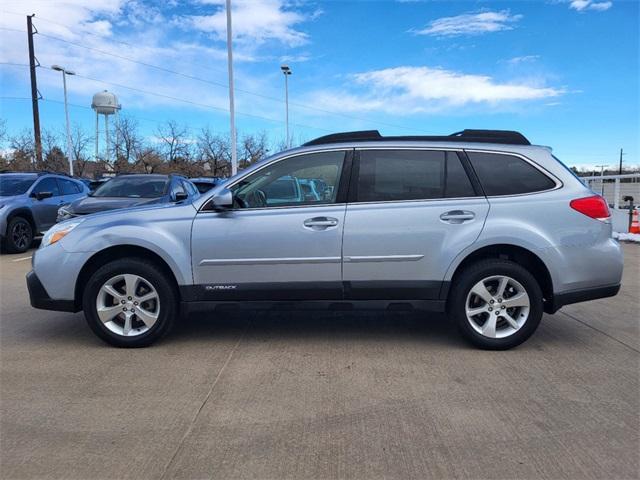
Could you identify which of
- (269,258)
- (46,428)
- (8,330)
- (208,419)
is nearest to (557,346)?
(269,258)

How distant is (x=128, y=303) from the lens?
180 inches

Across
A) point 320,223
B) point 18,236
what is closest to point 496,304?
Result: point 320,223

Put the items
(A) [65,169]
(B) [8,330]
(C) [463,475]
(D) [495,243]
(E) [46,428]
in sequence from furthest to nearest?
(A) [65,169]
(B) [8,330]
(D) [495,243]
(E) [46,428]
(C) [463,475]

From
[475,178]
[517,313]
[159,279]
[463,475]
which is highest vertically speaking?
[475,178]

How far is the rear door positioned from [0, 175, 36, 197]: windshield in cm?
952

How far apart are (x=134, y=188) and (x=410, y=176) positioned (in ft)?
22.6

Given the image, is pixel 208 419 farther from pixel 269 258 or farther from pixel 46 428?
pixel 269 258

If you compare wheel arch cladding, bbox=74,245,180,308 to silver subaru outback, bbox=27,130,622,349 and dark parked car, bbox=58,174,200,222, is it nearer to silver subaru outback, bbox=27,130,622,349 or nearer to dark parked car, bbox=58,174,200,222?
silver subaru outback, bbox=27,130,622,349

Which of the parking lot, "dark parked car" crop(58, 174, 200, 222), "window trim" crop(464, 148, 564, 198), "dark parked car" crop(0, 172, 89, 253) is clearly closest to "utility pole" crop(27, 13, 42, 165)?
"dark parked car" crop(0, 172, 89, 253)

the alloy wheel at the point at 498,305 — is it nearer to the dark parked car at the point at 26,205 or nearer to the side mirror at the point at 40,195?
the dark parked car at the point at 26,205

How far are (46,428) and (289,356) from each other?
192cm

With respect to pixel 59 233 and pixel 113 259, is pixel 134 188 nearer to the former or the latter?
pixel 59 233

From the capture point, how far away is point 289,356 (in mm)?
4473

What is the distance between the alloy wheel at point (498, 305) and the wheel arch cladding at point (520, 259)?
219 millimetres
